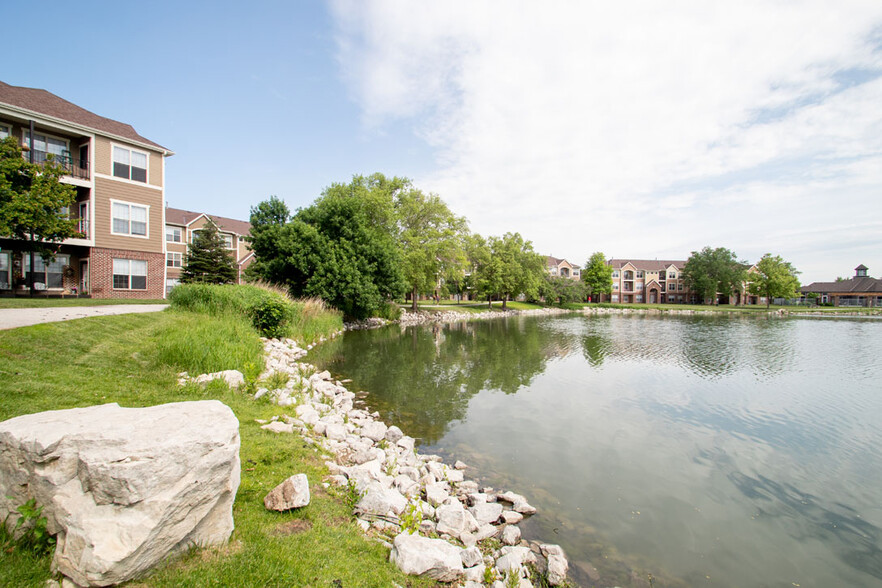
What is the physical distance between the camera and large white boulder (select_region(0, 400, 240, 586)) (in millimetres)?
2664

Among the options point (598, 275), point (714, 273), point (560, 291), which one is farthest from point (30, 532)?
point (714, 273)

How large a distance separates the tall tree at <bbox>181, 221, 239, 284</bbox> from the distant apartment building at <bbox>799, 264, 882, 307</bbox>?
395 ft

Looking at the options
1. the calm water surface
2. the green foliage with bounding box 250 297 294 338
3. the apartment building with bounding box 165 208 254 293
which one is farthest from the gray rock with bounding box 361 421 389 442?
the apartment building with bounding box 165 208 254 293

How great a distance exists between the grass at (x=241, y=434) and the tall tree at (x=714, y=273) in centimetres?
9520

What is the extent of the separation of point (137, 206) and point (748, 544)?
30128mm

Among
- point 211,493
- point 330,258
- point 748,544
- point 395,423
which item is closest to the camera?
point 211,493

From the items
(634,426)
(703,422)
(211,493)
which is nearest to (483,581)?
(211,493)

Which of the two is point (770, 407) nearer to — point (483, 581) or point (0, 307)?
point (483, 581)

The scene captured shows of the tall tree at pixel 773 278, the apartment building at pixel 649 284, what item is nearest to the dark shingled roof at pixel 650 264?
the apartment building at pixel 649 284

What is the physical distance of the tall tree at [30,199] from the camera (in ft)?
52.3

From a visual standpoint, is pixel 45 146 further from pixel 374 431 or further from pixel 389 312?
pixel 374 431

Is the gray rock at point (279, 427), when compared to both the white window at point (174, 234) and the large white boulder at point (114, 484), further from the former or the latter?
the white window at point (174, 234)

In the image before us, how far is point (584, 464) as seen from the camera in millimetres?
7738

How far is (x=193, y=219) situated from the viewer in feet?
144
